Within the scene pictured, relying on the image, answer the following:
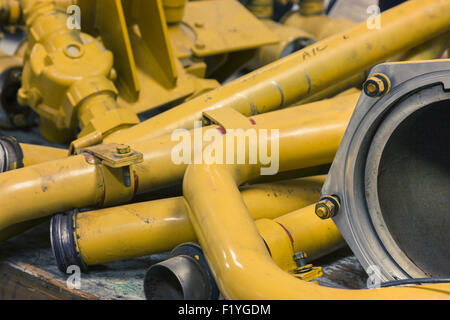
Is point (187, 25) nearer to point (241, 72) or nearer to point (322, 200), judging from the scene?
point (241, 72)

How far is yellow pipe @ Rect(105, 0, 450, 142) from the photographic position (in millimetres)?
1584

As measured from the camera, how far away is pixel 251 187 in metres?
1.40

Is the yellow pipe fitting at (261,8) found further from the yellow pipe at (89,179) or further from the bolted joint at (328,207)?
the bolted joint at (328,207)

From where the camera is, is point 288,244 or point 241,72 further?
point 241,72

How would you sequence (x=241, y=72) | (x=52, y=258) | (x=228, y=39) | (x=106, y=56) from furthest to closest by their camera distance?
A: 1. (x=241, y=72)
2. (x=228, y=39)
3. (x=106, y=56)
4. (x=52, y=258)

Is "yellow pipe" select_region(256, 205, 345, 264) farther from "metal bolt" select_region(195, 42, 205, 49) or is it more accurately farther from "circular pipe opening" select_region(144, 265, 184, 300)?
"metal bolt" select_region(195, 42, 205, 49)

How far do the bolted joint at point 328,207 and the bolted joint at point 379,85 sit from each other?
219 mm

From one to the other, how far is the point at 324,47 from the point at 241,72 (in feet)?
3.47

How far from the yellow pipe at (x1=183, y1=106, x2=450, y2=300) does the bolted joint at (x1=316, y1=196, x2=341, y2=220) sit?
138 mm

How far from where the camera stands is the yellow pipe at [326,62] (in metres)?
1.58

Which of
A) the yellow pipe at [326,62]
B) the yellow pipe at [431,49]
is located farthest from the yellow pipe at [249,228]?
the yellow pipe at [431,49]

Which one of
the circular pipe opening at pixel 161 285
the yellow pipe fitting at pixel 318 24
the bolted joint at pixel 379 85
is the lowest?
the circular pipe opening at pixel 161 285

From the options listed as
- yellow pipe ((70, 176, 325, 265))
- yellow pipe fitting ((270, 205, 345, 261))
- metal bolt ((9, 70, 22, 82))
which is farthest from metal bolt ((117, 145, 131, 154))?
metal bolt ((9, 70, 22, 82))

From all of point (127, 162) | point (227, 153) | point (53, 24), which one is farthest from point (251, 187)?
point (53, 24)
